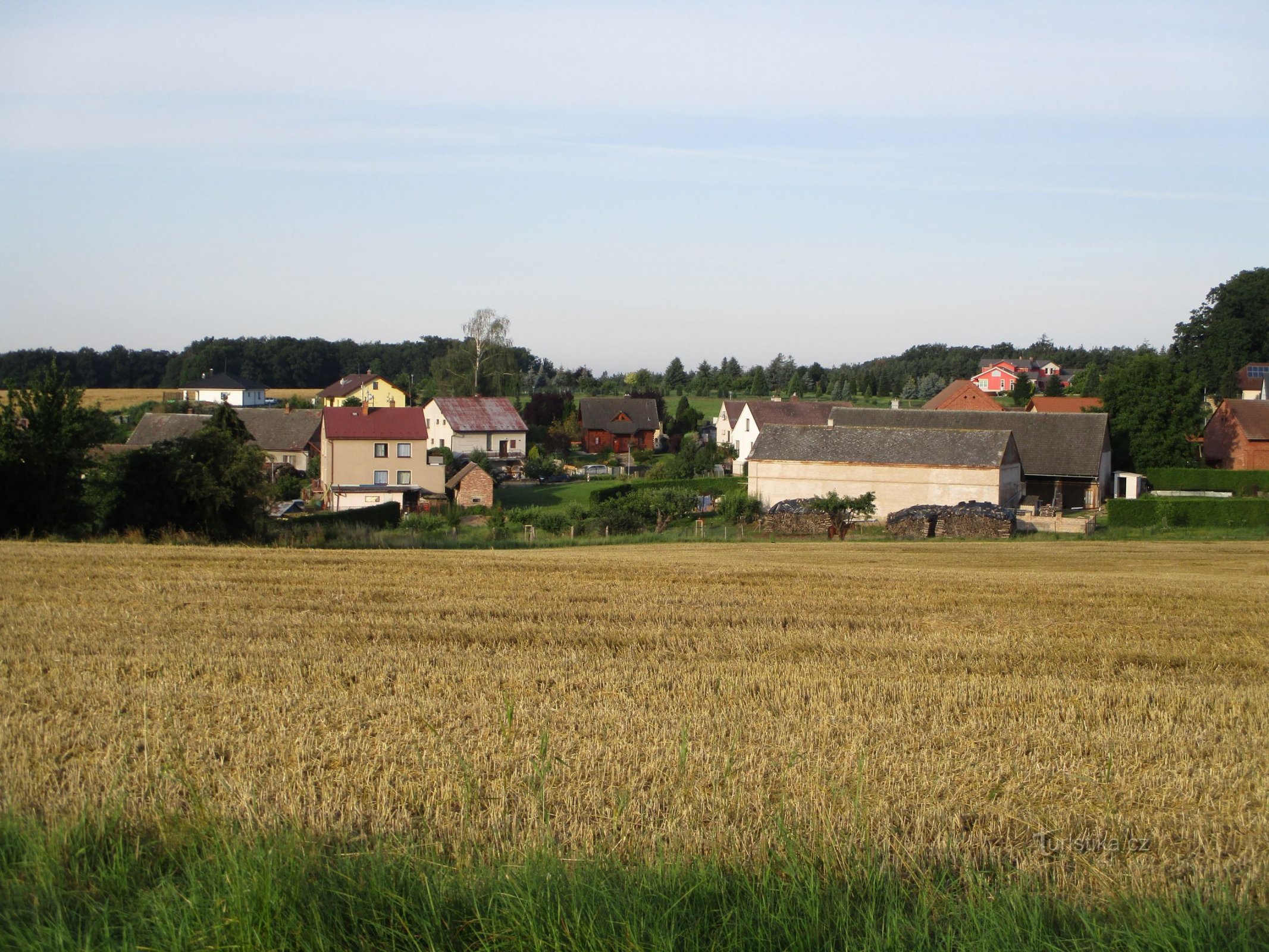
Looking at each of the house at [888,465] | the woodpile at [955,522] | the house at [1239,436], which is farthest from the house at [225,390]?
the house at [1239,436]

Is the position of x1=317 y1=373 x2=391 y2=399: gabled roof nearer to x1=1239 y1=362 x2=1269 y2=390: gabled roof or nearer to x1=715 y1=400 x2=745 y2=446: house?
x1=715 y1=400 x2=745 y2=446: house

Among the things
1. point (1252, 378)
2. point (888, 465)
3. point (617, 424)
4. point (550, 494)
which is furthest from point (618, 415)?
point (1252, 378)

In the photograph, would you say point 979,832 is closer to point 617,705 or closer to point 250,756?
point 617,705

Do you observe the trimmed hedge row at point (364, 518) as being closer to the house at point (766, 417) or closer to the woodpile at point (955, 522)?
the woodpile at point (955, 522)

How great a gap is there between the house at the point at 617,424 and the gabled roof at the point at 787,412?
12.8 metres

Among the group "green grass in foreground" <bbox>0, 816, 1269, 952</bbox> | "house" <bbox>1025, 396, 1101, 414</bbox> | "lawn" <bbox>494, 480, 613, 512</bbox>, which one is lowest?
"lawn" <bbox>494, 480, 613, 512</bbox>

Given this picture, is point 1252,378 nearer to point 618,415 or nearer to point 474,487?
point 618,415

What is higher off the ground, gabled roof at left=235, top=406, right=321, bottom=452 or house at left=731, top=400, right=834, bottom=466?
house at left=731, top=400, right=834, bottom=466

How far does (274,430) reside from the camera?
7262cm

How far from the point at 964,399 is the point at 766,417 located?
2324 cm

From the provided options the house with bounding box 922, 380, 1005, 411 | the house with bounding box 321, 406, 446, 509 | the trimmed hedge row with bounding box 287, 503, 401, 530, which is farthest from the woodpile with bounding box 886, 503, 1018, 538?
the house with bounding box 922, 380, 1005, 411

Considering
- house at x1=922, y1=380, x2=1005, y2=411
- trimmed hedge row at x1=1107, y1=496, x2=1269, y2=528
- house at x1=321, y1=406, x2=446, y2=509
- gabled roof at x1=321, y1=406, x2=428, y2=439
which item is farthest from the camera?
house at x1=922, y1=380, x2=1005, y2=411

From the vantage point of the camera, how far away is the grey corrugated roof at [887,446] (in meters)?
47.1

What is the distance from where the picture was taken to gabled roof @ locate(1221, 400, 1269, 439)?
68375mm
